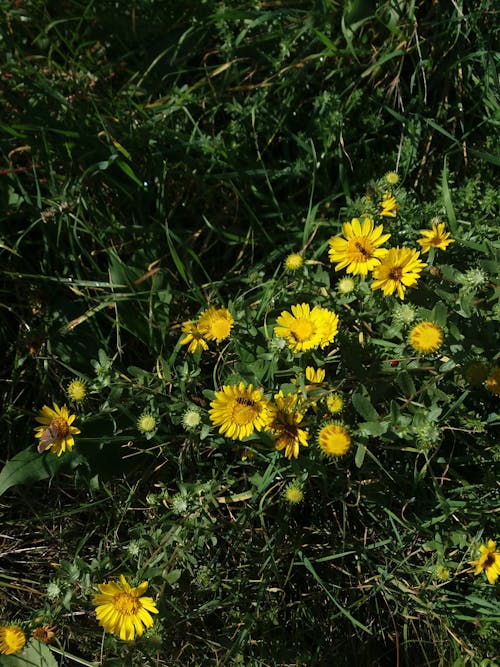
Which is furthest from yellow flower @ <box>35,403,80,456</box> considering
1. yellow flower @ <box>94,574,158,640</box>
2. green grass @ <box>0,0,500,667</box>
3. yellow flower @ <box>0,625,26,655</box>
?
yellow flower @ <box>0,625,26,655</box>

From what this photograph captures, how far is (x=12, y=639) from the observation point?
2.73 meters

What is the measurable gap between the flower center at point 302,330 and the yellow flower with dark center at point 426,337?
0.42 m

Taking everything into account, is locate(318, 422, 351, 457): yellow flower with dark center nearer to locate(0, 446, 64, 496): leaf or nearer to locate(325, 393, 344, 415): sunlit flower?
locate(325, 393, 344, 415): sunlit flower

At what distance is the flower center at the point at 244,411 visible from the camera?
106 inches

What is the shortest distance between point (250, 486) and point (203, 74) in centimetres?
233

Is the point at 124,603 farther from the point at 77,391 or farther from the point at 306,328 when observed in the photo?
the point at 306,328

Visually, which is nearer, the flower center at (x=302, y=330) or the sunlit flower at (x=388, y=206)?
the flower center at (x=302, y=330)

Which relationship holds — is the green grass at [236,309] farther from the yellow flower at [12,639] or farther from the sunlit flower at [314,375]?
the yellow flower at [12,639]

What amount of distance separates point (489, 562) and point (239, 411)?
130 centimetres

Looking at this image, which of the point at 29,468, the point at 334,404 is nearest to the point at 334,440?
the point at 334,404

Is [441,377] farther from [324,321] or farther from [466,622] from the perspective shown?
[466,622]

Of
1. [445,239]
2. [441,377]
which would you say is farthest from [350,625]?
[445,239]

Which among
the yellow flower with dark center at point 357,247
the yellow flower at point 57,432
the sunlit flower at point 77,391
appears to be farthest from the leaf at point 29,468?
the yellow flower with dark center at point 357,247

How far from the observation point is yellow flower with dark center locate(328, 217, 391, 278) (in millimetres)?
2793
